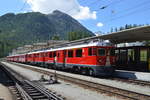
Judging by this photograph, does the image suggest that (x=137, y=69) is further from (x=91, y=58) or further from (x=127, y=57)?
(x=91, y=58)

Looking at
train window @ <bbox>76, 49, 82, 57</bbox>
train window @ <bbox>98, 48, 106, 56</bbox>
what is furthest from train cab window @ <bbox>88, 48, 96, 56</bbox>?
train window @ <bbox>76, 49, 82, 57</bbox>

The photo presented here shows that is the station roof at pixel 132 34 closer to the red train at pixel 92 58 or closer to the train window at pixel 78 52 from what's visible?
the red train at pixel 92 58

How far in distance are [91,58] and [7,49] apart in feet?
415

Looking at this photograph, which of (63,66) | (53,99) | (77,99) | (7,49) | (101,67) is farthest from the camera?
(7,49)

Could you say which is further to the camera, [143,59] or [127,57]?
[127,57]

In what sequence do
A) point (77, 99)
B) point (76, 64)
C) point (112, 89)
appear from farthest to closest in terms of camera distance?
point (76, 64)
point (112, 89)
point (77, 99)

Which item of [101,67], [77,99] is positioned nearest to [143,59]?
[101,67]

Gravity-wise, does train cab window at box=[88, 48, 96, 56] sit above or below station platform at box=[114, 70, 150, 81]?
above

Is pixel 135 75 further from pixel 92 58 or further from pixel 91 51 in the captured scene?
pixel 91 51

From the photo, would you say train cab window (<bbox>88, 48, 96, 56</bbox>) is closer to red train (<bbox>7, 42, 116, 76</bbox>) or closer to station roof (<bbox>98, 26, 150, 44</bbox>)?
red train (<bbox>7, 42, 116, 76</bbox>)

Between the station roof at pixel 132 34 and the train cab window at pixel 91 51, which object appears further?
the train cab window at pixel 91 51

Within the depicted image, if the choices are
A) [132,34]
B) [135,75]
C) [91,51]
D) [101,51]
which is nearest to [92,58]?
[91,51]

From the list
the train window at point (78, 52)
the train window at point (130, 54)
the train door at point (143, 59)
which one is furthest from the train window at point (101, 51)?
the train window at point (130, 54)

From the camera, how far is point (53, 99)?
32.4 feet
